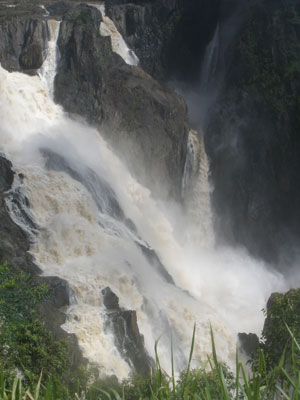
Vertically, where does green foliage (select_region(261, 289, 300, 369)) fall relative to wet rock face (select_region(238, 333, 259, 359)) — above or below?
below

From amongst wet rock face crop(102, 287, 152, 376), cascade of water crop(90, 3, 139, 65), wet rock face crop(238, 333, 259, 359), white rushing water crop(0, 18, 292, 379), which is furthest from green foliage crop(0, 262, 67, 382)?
cascade of water crop(90, 3, 139, 65)

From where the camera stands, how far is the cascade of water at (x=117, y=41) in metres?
30.7

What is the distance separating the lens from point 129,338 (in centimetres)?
1497

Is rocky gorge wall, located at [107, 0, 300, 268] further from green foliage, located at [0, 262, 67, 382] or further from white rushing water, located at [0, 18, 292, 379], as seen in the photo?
green foliage, located at [0, 262, 67, 382]

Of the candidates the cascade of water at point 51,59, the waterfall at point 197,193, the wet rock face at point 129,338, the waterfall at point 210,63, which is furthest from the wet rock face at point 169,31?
the wet rock face at point 129,338

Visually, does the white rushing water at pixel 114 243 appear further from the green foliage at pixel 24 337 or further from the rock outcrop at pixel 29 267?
the green foliage at pixel 24 337

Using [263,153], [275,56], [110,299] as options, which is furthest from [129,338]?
[275,56]

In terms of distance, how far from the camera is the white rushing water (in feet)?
53.9

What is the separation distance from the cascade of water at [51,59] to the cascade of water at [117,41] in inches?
178

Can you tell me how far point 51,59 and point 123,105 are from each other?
3.95m

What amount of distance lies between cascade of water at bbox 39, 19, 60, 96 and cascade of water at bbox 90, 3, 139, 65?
451 cm

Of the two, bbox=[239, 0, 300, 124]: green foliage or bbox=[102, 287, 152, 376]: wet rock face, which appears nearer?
bbox=[102, 287, 152, 376]: wet rock face

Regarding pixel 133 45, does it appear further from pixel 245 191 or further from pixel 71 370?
pixel 71 370

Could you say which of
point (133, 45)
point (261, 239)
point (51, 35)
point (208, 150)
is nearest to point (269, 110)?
point (208, 150)
